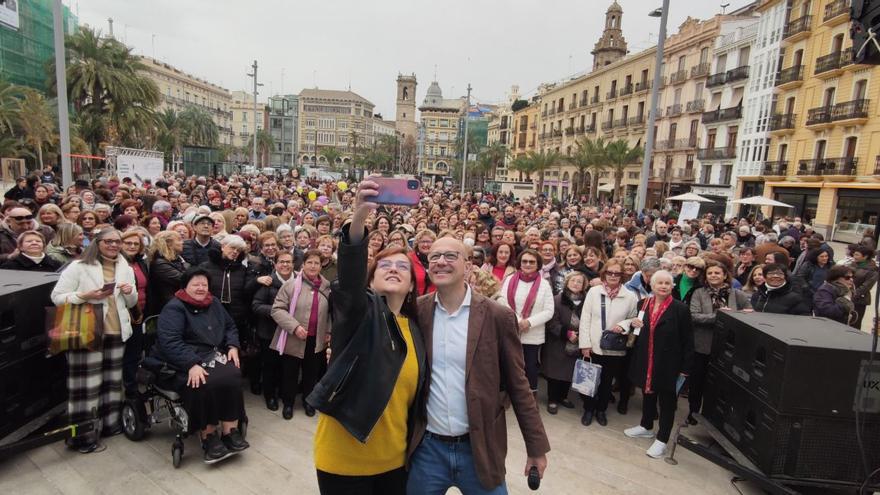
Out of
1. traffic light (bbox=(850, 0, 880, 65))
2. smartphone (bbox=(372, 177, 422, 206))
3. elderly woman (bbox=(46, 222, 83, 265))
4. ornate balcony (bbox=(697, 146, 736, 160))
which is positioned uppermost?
ornate balcony (bbox=(697, 146, 736, 160))

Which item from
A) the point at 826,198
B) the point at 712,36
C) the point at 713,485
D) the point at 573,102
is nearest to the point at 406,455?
the point at 713,485

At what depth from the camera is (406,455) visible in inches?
85.0

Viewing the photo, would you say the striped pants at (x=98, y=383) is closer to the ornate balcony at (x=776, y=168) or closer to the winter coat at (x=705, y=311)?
the winter coat at (x=705, y=311)

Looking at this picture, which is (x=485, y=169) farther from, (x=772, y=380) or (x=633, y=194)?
(x=772, y=380)

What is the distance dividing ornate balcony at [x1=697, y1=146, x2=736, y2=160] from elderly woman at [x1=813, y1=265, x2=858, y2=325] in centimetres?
3068

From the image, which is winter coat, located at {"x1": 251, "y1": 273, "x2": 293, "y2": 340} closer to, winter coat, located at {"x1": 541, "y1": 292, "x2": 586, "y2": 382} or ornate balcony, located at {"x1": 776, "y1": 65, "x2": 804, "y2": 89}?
winter coat, located at {"x1": 541, "y1": 292, "x2": 586, "y2": 382}

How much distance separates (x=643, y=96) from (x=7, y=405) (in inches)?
1735

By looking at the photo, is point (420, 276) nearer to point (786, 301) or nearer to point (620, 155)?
point (786, 301)

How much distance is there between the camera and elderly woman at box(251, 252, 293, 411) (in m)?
4.75

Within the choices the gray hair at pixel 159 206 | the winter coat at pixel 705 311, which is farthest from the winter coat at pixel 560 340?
the gray hair at pixel 159 206

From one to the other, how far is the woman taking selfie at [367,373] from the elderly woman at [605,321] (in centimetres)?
322

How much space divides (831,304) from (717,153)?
105 feet

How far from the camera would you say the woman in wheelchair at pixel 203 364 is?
3666 mm

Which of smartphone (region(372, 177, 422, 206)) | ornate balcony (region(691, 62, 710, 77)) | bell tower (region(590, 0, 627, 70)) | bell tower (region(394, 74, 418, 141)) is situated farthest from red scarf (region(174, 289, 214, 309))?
bell tower (region(394, 74, 418, 141))
